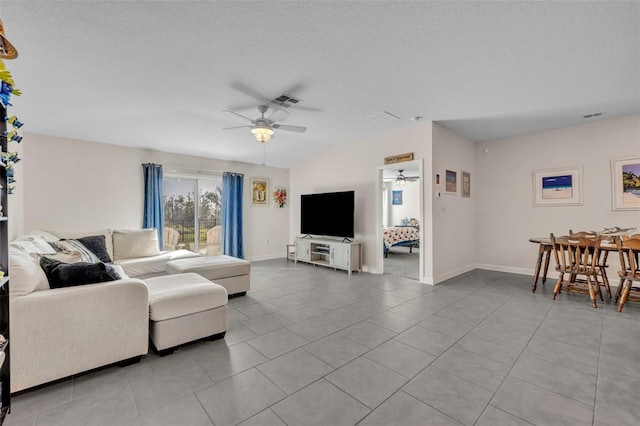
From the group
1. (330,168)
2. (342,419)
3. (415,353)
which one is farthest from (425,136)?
(342,419)

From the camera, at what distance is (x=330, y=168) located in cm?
620

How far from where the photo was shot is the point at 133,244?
4582 millimetres

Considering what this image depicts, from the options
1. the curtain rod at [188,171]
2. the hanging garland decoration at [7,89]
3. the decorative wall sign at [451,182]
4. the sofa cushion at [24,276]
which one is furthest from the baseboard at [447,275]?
the curtain rod at [188,171]

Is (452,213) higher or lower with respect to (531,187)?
lower

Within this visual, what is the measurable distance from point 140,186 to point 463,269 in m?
6.46

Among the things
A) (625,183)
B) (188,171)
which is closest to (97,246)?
(188,171)

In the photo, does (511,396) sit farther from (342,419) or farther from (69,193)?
(69,193)

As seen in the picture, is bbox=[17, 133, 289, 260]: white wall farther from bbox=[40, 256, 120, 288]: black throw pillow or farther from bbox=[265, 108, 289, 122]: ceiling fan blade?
bbox=[265, 108, 289, 122]: ceiling fan blade

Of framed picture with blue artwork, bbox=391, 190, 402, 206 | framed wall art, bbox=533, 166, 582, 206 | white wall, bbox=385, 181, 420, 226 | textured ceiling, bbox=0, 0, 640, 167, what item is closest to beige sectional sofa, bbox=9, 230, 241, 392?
textured ceiling, bbox=0, 0, 640, 167

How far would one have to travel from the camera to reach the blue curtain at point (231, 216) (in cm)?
632

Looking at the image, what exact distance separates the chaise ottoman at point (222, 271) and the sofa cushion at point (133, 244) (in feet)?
3.42

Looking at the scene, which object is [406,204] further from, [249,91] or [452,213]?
[249,91]

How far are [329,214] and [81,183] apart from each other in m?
4.48

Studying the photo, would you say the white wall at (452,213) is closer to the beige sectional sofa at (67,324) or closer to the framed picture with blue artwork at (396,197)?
the beige sectional sofa at (67,324)
